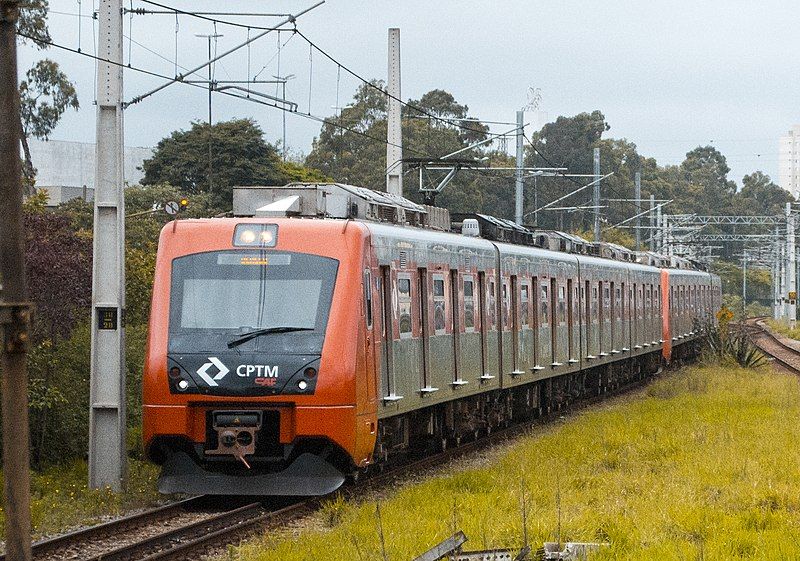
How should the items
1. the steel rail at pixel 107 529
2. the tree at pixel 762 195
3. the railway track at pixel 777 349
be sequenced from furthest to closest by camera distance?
the tree at pixel 762 195 → the railway track at pixel 777 349 → the steel rail at pixel 107 529

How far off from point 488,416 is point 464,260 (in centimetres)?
360

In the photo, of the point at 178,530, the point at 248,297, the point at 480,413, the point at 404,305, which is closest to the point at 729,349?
the point at 480,413

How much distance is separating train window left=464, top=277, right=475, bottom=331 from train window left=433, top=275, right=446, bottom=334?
122 centimetres

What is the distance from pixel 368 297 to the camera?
1428 centimetres

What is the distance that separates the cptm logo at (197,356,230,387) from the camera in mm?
13438

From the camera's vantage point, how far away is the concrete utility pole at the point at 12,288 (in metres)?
6.44

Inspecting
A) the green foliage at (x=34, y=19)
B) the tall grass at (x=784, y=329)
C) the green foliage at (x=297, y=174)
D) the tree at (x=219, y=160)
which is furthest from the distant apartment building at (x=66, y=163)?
the tall grass at (x=784, y=329)

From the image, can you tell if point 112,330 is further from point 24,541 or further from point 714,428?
point 24,541

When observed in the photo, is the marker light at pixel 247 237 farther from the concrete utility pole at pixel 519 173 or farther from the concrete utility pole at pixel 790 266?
the concrete utility pole at pixel 790 266

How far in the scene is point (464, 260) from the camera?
61.3ft

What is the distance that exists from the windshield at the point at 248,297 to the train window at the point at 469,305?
16.5 feet

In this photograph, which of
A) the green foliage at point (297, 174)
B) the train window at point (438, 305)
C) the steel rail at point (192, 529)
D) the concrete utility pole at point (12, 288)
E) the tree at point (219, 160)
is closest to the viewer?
the concrete utility pole at point (12, 288)

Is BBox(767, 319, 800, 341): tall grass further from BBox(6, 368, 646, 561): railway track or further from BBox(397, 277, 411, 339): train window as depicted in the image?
BBox(6, 368, 646, 561): railway track

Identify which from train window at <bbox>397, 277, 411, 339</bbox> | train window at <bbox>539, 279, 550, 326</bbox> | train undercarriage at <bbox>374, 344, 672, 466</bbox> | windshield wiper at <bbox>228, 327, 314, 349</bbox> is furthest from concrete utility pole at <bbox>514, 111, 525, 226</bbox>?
windshield wiper at <bbox>228, 327, 314, 349</bbox>
